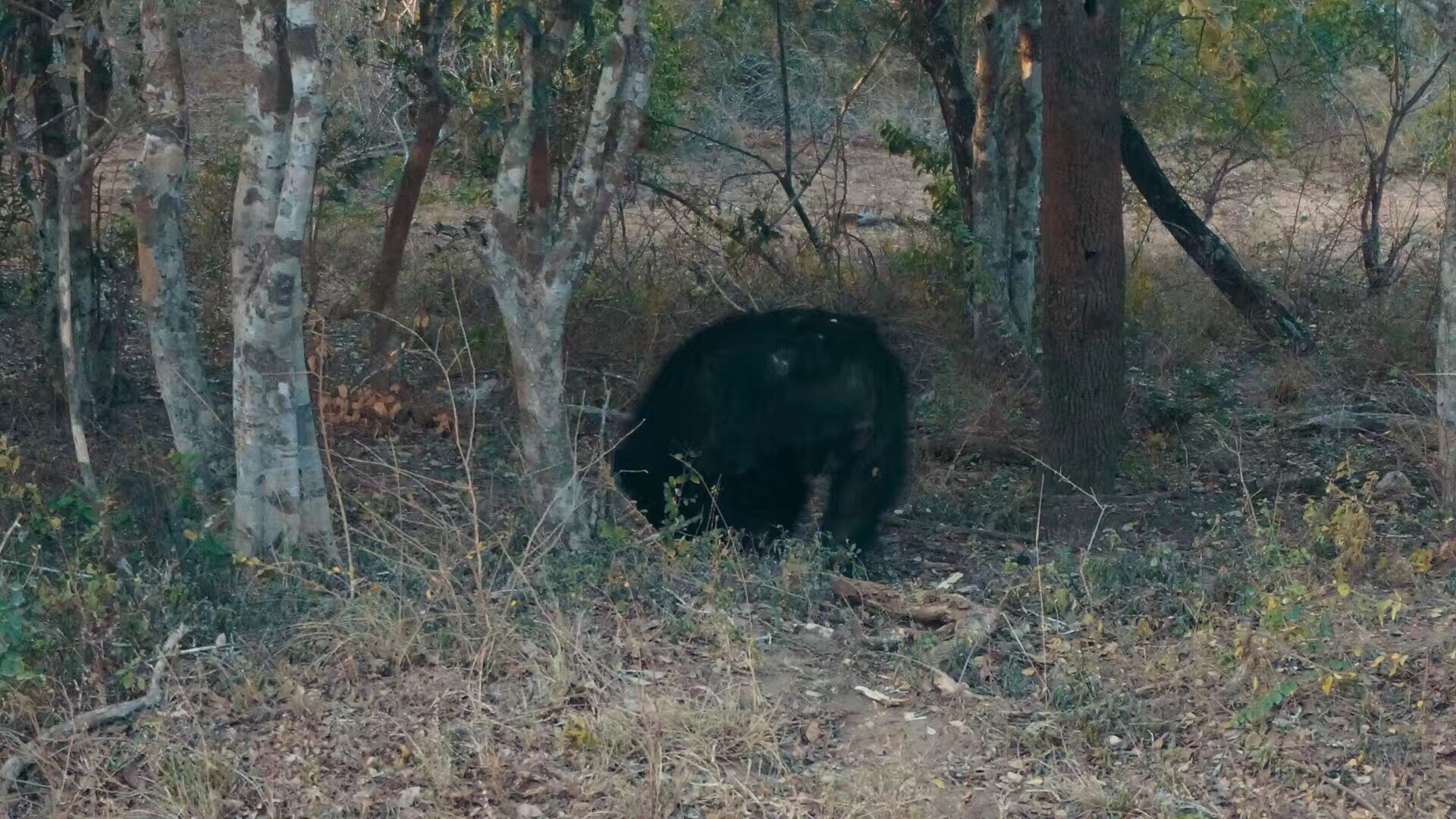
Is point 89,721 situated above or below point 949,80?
below

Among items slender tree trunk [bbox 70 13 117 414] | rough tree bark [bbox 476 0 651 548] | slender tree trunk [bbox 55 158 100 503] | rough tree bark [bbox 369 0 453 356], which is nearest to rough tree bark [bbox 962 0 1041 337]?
rough tree bark [bbox 369 0 453 356]

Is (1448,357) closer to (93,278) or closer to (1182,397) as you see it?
(1182,397)

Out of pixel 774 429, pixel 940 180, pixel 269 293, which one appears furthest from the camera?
pixel 940 180

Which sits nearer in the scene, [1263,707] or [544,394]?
[1263,707]

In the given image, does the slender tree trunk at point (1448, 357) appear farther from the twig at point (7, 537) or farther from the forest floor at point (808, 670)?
the twig at point (7, 537)

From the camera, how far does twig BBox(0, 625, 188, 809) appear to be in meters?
3.74

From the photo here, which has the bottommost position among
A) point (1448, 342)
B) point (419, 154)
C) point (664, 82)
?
point (1448, 342)

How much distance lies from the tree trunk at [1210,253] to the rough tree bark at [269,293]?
6.13 meters

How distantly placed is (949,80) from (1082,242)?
128 inches

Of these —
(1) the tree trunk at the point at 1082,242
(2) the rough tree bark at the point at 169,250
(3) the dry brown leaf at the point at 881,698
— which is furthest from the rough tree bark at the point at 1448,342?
(2) the rough tree bark at the point at 169,250

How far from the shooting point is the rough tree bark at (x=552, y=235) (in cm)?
521

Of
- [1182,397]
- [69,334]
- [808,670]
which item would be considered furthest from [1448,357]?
[69,334]

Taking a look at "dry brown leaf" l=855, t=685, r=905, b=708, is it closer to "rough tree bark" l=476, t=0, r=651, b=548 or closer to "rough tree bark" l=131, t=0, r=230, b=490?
"rough tree bark" l=476, t=0, r=651, b=548

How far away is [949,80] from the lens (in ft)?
31.1
